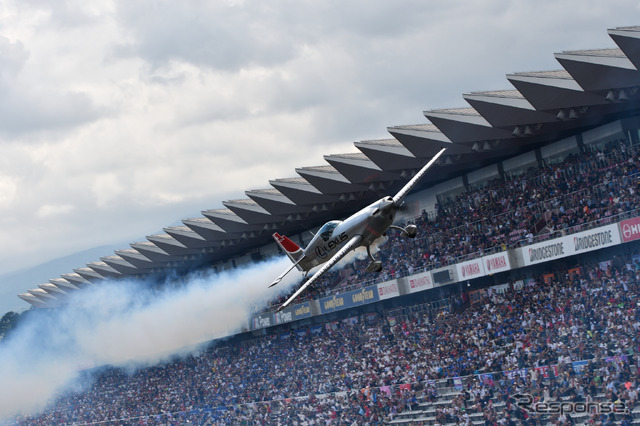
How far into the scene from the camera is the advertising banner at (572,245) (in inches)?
1371

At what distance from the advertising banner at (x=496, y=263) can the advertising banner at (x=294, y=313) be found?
16.7 metres

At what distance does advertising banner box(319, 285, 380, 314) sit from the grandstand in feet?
0.40

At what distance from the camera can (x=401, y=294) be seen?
46375 millimetres

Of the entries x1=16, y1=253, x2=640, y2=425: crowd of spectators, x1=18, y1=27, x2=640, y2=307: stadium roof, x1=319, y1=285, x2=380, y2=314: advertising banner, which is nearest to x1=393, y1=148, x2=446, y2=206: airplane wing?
x1=18, y1=27, x2=640, y2=307: stadium roof

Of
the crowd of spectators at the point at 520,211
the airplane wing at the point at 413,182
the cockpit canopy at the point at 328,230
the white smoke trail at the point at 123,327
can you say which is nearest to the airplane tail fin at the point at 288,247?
the cockpit canopy at the point at 328,230

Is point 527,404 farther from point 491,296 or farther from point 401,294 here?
point 401,294

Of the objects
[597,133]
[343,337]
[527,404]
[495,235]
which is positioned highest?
[597,133]

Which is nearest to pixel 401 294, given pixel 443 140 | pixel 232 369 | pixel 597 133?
pixel 443 140

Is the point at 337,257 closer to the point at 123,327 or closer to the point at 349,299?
the point at 349,299

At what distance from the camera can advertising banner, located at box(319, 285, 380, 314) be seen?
48.4 metres

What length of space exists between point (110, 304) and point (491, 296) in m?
46.3

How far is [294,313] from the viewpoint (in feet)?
184

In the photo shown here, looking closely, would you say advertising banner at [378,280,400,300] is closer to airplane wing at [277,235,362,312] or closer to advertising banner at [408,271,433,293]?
advertising banner at [408,271,433,293]

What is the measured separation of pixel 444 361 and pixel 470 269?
17.7 ft
